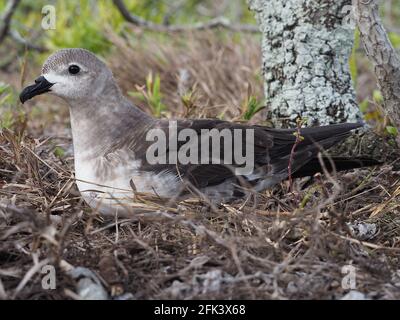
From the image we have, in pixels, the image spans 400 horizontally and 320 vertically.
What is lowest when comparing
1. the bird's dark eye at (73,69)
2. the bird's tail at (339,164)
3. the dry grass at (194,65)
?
the bird's tail at (339,164)

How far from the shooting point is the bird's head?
345 centimetres

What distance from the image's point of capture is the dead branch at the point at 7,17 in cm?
576

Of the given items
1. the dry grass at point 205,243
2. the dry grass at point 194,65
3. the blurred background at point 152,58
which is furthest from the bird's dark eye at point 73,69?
the dry grass at point 194,65

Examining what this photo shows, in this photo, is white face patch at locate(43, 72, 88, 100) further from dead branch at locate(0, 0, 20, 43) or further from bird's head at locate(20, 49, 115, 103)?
dead branch at locate(0, 0, 20, 43)

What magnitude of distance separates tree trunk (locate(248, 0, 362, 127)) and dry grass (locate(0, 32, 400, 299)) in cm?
48

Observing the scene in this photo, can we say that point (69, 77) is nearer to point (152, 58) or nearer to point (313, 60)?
point (313, 60)

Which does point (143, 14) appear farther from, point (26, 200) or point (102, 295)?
point (102, 295)

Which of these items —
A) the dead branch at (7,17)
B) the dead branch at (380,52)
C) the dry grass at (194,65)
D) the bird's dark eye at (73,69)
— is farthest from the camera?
the dead branch at (7,17)

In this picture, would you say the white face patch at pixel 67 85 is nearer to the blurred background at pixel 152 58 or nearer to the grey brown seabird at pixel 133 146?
the grey brown seabird at pixel 133 146

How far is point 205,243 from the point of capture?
2.73 m

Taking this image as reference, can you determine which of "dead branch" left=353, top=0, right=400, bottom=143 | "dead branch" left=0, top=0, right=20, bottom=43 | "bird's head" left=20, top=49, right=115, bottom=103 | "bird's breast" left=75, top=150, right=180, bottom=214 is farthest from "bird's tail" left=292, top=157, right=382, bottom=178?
"dead branch" left=0, top=0, right=20, bottom=43

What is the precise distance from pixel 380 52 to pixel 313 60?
0.64 metres

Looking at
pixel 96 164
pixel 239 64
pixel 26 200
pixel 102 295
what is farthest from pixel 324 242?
pixel 239 64

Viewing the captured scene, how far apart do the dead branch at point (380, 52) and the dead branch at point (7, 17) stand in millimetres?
3493
